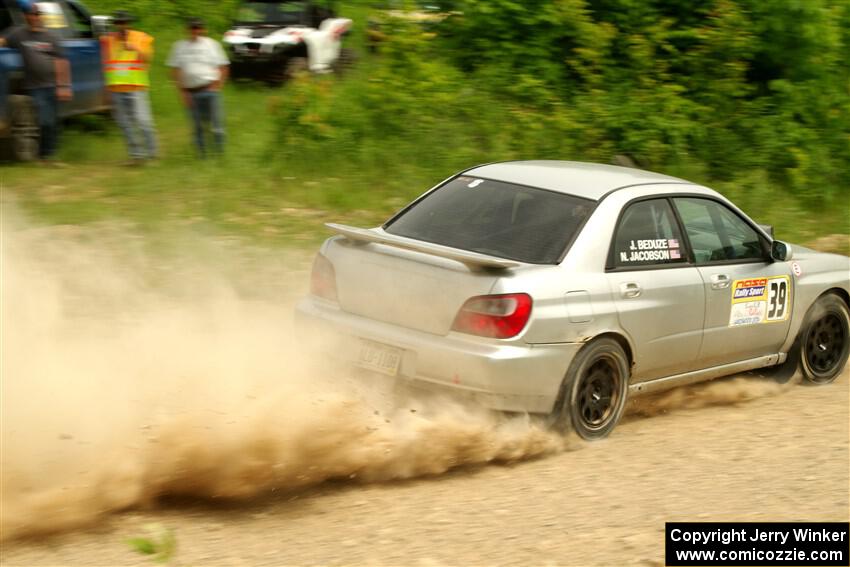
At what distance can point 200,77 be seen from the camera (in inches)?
517

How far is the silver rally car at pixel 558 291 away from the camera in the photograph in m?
5.82

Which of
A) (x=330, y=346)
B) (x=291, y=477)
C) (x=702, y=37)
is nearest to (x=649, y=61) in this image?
(x=702, y=37)

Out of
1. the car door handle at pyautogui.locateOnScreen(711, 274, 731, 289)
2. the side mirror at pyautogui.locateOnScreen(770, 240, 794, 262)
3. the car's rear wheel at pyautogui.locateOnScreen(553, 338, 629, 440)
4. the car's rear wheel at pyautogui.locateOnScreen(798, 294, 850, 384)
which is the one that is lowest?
the car's rear wheel at pyautogui.locateOnScreen(798, 294, 850, 384)

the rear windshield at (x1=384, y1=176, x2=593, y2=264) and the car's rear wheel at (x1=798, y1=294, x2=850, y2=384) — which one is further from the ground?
the rear windshield at (x1=384, y1=176, x2=593, y2=264)

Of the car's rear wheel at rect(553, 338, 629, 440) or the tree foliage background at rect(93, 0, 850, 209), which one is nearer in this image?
the car's rear wheel at rect(553, 338, 629, 440)

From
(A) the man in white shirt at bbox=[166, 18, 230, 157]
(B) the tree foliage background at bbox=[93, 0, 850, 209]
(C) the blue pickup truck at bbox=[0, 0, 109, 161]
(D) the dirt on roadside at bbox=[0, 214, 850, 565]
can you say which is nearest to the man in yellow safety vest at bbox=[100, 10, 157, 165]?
(A) the man in white shirt at bbox=[166, 18, 230, 157]

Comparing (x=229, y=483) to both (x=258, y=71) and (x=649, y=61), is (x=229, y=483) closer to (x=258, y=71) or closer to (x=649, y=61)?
(x=649, y=61)

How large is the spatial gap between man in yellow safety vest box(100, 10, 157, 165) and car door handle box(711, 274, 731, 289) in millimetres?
8013

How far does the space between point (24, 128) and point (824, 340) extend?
895 centimetres

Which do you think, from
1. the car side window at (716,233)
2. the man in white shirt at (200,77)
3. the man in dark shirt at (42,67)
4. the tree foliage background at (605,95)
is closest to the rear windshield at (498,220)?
the car side window at (716,233)

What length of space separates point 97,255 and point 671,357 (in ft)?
17.9

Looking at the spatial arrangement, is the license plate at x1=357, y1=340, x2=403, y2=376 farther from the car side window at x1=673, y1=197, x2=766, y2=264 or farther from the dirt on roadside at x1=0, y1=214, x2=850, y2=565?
the car side window at x1=673, y1=197, x2=766, y2=264

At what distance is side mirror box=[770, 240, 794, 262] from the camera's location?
293 inches

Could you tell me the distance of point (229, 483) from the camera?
5082mm
